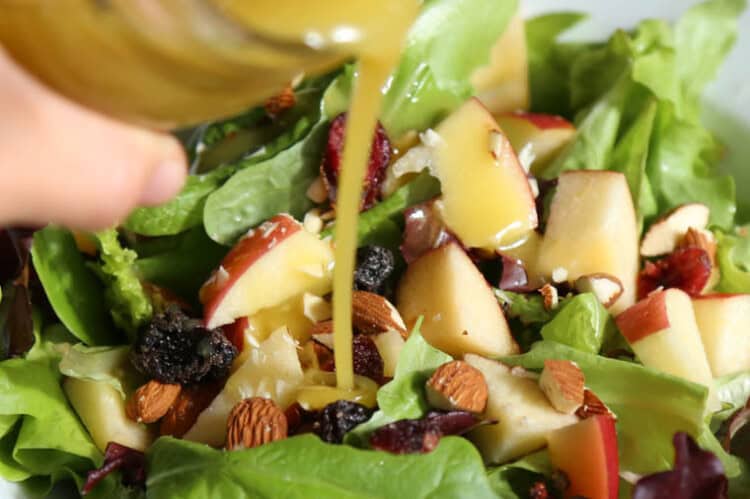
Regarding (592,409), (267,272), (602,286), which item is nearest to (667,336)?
(602,286)

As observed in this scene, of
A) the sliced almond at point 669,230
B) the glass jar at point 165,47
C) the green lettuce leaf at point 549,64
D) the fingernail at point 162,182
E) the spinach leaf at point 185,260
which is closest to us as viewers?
the glass jar at point 165,47

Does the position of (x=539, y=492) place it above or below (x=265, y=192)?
below

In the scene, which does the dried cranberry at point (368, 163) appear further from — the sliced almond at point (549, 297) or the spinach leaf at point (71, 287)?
the spinach leaf at point (71, 287)

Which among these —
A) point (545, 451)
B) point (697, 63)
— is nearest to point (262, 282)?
point (545, 451)

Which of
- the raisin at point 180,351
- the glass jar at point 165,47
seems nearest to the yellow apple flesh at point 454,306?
the raisin at point 180,351

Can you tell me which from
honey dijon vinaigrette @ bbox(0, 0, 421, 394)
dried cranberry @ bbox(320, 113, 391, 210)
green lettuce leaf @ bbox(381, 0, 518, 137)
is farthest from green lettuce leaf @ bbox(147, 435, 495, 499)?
green lettuce leaf @ bbox(381, 0, 518, 137)

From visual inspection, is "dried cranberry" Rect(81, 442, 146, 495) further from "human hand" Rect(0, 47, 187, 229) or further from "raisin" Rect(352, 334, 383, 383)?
"human hand" Rect(0, 47, 187, 229)

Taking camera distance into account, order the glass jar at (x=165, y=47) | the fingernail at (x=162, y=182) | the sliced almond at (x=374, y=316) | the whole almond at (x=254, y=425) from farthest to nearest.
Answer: the sliced almond at (x=374, y=316)
the whole almond at (x=254, y=425)
the fingernail at (x=162, y=182)
the glass jar at (x=165, y=47)

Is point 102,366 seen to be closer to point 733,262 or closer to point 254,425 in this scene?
point 254,425
